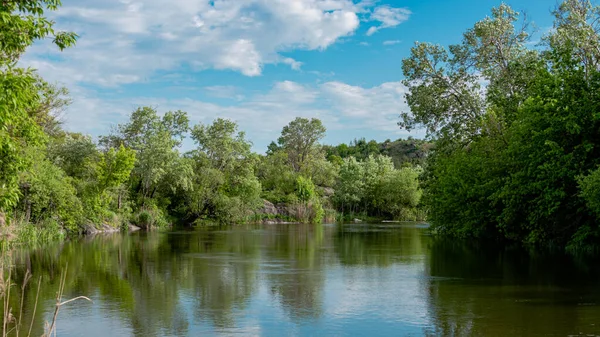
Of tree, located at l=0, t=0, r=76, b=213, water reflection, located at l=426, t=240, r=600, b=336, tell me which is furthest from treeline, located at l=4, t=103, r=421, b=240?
water reflection, located at l=426, t=240, r=600, b=336

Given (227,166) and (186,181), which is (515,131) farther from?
(227,166)

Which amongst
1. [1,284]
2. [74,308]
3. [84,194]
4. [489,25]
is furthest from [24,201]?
[1,284]

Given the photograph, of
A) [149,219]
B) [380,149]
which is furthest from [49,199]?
[380,149]

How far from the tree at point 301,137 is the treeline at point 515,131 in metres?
41.6

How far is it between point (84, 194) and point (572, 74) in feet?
96.5

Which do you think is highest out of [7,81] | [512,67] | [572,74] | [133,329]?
[512,67]

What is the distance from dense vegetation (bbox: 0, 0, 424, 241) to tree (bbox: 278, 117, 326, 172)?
0.14 meters

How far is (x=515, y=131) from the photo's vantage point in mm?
25172

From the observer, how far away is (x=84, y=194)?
37344 mm

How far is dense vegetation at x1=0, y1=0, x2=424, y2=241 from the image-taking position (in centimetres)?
1370

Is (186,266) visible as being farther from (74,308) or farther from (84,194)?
(84,194)

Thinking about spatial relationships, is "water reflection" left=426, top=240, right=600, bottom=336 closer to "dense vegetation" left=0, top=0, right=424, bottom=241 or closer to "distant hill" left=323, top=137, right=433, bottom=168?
"dense vegetation" left=0, top=0, right=424, bottom=241

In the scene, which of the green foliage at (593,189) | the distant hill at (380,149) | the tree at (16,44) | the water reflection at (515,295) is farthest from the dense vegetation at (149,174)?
the distant hill at (380,149)

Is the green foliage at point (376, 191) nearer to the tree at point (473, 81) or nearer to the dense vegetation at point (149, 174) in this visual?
the dense vegetation at point (149, 174)
